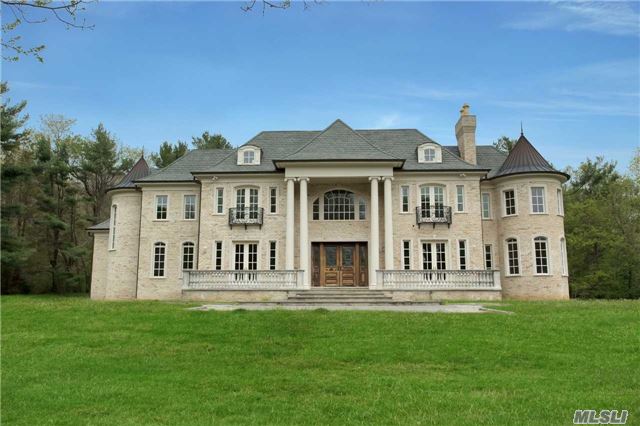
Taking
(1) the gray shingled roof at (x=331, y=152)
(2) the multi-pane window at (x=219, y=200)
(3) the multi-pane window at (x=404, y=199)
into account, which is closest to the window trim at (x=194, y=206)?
(1) the gray shingled roof at (x=331, y=152)

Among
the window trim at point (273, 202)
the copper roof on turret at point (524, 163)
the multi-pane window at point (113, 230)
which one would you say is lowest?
the multi-pane window at point (113, 230)

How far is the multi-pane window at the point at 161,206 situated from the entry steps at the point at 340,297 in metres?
9.56

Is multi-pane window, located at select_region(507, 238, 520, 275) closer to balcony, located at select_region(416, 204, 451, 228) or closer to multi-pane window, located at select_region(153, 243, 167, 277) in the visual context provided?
balcony, located at select_region(416, 204, 451, 228)

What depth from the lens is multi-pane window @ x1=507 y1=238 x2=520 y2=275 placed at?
26.6 metres

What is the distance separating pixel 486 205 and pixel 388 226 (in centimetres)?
618

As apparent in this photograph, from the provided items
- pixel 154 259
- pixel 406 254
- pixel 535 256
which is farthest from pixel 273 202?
pixel 535 256

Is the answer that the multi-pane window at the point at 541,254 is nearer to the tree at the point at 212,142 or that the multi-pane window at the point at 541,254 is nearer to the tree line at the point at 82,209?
the tree line at the point at 82,209

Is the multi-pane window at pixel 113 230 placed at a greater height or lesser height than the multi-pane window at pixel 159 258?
greater

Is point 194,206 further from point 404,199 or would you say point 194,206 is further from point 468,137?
point 468,137

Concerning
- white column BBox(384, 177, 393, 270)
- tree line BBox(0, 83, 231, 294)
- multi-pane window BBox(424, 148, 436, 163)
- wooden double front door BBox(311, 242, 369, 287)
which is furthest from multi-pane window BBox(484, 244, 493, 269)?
tree line BBox(0, 83, 231, 294)

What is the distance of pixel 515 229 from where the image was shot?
26750 mm

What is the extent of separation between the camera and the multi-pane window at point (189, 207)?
29.0 meters

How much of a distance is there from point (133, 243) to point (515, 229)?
20.4 m

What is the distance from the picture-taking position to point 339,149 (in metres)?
26.6
